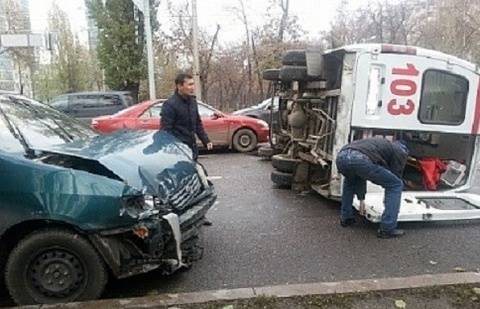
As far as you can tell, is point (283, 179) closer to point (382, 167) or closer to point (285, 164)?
point (285, 164)

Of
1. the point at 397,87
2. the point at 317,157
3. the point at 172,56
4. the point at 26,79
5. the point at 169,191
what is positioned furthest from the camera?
the point at 26,79

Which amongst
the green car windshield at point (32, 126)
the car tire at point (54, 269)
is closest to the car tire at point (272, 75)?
the green car windshield at point (32, 126)

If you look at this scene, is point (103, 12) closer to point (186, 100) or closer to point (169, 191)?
point (186, 100)

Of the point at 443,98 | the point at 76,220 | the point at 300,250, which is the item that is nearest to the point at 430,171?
the point at 443,98

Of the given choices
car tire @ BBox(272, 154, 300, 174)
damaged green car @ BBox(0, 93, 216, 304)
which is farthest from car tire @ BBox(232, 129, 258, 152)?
damaged green car @ BBox(0, 93, 216, 304)

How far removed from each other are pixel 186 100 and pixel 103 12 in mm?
17777

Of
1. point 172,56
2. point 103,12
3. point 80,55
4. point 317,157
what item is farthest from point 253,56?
point 317,157

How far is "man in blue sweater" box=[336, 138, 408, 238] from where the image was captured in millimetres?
5020

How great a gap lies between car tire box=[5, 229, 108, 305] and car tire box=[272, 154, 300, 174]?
3.82m

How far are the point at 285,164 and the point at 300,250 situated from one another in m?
2.37

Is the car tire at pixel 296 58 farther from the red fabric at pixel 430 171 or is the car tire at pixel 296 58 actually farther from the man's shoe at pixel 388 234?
the man's shoe at pixel 388 234

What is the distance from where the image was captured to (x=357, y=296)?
3574mm

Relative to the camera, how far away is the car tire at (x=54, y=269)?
3479 millimetres

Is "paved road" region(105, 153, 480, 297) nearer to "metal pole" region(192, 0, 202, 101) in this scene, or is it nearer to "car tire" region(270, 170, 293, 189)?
"car tire" region(270, 170, 293, 189)
